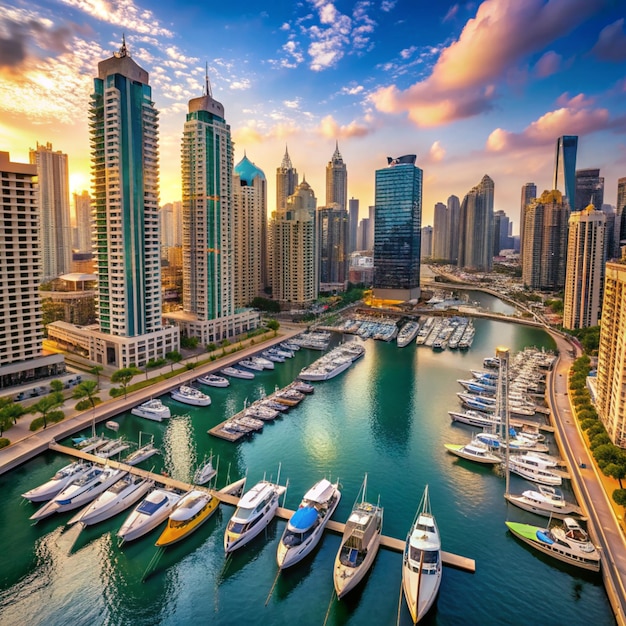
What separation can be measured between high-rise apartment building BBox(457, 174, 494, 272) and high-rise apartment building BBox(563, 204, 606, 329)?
113 meters

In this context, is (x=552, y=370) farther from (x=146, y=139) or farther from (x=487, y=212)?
(x=487, y=212)

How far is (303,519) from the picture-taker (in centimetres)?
2091

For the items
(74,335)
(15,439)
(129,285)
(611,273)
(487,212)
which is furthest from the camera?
(487,212)

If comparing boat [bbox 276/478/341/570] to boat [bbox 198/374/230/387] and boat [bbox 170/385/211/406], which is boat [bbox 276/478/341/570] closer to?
boat [bbox 170/385/211/406]

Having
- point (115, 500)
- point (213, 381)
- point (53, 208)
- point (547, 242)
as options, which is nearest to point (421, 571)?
point (115, 500)

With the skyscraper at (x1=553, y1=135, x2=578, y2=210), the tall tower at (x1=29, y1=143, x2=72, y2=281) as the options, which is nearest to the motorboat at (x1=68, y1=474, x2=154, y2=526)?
the tall tower at (x1=29, y1=143, x2=72, y2=281)

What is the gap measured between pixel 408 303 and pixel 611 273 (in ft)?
191

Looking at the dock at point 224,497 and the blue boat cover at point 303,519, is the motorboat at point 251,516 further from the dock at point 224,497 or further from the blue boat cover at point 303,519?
the blue boat cover at point 303,519

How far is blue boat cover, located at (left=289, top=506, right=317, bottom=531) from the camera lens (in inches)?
809

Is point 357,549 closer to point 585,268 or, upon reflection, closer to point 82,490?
point 82,490

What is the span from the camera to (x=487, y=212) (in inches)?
6909

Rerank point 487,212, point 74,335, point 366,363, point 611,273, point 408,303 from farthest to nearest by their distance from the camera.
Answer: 1. point 487,212
2. point 408,303
3. point 366,363
4. point 74,335
5. point 611,273

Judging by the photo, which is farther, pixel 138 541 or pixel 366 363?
pixel 366 363

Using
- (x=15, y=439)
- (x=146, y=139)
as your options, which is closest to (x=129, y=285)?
(x=146, y=139)
